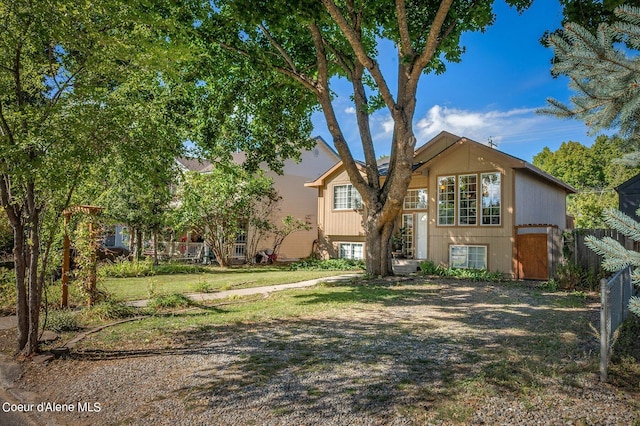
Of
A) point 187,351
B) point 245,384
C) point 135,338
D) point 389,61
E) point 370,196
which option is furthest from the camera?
point 389,61

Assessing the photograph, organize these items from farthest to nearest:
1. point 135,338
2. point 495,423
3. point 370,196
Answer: point 370,196
point 135,338
point 495,423

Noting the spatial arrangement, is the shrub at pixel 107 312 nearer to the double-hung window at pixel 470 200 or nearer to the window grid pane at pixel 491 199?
the double-hung window at pixel 470 200

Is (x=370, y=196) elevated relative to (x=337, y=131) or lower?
lower

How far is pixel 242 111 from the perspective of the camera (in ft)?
42.8

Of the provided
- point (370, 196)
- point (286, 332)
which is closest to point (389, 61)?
point (370, 196)

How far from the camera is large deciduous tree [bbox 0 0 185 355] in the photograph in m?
4.88

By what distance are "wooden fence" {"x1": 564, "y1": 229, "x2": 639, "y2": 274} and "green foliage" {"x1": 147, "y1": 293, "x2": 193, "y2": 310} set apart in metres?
10.9

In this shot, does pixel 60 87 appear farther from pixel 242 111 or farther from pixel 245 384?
pixel 242 111

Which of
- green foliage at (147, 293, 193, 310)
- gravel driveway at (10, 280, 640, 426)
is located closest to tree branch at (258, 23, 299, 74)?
green foliage at (147, 293, 193, 310)

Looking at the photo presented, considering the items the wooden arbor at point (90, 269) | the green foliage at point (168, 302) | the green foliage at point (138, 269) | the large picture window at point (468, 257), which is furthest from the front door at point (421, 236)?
the wooden arbor at point (90, 269)

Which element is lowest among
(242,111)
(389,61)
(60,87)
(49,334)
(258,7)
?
(49,334)

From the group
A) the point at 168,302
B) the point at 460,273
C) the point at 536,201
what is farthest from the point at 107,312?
the point at 536,201

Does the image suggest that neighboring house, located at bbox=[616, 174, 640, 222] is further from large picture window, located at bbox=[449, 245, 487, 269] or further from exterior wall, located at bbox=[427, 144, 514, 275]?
large picture window, located at bbox=[449, 245, 487, 269]

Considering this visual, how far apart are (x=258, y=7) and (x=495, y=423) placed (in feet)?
28.4
